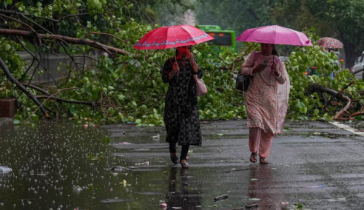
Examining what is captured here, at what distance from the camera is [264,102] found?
10.4m

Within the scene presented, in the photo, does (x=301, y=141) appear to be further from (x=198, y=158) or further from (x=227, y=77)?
(x=227, y=77)

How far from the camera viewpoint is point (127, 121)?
16797mm

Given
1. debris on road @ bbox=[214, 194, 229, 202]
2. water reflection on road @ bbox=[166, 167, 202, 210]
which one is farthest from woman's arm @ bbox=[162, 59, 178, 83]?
debris on road @ bbox=[214, 194, 229, 202]

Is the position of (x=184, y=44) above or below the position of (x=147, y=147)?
above

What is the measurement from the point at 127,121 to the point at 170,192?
8.72m

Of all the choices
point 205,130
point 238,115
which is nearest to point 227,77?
point 238,115

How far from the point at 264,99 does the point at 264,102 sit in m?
0.04

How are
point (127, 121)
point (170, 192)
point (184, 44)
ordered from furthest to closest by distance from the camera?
point (127, 121) → point (184, 44) → point (170, 192)

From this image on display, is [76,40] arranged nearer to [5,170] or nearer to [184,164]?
[5,170]

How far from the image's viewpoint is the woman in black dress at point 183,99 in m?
9.91

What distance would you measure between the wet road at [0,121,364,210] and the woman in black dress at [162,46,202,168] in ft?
1.27

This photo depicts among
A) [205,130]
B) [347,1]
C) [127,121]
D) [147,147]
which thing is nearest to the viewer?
[147,147]

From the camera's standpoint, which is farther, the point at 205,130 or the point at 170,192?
the point at 205,130

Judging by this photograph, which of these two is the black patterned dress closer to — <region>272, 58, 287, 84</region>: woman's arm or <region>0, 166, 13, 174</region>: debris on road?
<region>272, 58, 287, 84</region>: woman's arm
